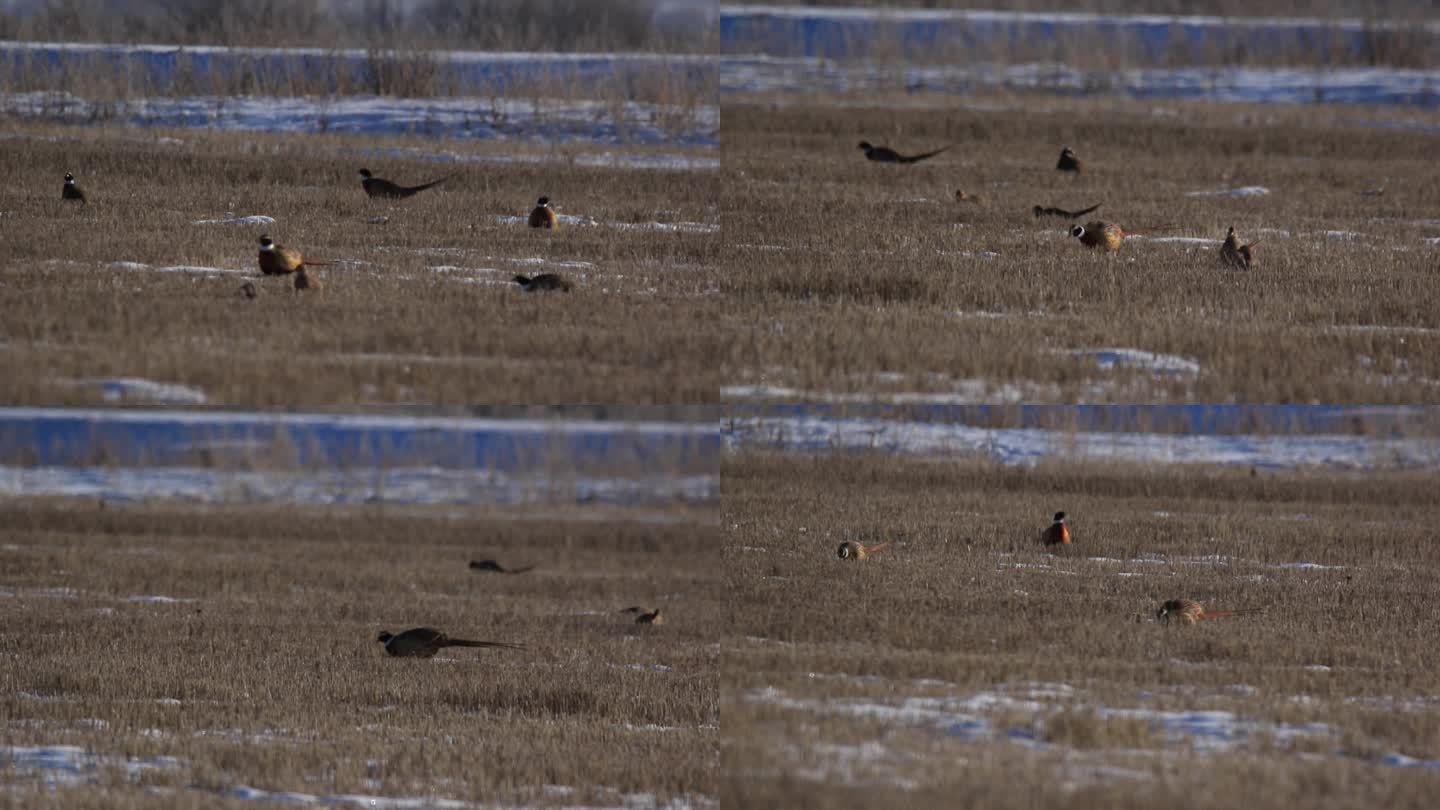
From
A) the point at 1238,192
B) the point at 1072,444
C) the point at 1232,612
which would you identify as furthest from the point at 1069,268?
the point at 1238,192

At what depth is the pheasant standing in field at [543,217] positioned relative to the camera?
56.2 ft

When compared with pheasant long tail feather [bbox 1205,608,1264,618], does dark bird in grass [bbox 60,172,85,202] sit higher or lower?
higher

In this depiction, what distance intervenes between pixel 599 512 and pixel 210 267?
45.6 ft

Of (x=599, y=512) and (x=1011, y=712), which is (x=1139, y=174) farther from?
(x=1011, y=712)

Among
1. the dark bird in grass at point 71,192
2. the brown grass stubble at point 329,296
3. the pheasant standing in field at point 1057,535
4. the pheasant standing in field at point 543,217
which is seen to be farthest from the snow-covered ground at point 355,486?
the pheasant standing in field at point 1057,535

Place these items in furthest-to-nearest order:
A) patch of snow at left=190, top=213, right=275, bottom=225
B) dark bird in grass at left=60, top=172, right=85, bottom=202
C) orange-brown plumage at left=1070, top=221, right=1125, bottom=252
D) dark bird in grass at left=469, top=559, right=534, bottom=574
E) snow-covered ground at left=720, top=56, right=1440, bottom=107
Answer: snow-covered ground at left=720, top=56, right=1440, bottom=107
dark bird in grass at left=469, top=559, right=534, bottom=574
orange-brown plumage at left=1070, top=221, right=1125, bottom=252
dark bird in grass at left=60, top=172, right=85, bottom=202
patch of snow at left=190, top=213, right=275, bottom=225

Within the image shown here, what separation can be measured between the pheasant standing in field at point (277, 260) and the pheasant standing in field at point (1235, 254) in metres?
8.82

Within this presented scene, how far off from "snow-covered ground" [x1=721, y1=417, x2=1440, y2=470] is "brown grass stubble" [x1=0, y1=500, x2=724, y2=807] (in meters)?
2.20

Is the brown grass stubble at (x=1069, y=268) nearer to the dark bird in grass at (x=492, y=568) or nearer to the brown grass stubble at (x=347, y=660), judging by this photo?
the brown grass stubble at (x=347, y=660)

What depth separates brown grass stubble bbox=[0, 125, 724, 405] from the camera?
12.9 m

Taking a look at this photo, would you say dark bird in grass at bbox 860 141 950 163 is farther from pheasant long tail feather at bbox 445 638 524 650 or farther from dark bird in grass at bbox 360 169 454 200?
pheasant long tail feather at bbox 445 638 524 650

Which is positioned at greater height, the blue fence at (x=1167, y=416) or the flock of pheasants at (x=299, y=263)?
the flock of pheasants at (x=299, y=263)

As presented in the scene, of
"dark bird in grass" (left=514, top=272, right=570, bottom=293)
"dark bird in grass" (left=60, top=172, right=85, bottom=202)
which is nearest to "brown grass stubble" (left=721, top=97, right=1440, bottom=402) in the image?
"dark bird in grass" (left=514, top=272, right=570, bottom=293)

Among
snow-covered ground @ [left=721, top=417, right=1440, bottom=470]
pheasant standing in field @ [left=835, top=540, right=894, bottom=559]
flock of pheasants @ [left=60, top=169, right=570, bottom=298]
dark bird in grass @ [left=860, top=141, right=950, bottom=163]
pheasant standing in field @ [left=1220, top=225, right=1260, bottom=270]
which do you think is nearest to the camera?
flock of pheasants @ [left=60, top=169, right=570, bottom=298]
